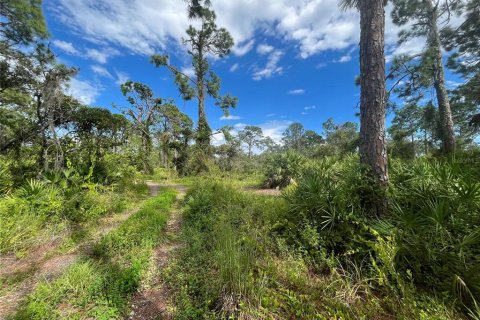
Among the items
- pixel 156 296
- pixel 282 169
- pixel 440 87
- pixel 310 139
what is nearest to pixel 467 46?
pixel 440 87

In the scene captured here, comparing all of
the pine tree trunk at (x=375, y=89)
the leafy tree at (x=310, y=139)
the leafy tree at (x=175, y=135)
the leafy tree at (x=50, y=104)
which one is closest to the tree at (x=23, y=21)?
the leafy tree at (x=50, y=104)

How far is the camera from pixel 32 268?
282cm

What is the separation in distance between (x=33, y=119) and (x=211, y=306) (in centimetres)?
746

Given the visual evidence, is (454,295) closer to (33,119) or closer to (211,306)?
(211,306)

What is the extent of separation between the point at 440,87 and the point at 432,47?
2.10m

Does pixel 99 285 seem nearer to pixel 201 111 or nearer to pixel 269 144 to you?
pixel 201 111

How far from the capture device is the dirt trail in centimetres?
224

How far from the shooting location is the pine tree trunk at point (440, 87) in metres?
9.23

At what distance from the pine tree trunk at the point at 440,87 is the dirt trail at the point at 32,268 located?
1329 centimetres

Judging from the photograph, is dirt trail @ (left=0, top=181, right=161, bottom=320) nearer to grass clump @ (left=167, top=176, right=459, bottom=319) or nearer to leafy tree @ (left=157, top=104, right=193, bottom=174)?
grass clump @ (left=167, top=176, right=459, bottom=319)

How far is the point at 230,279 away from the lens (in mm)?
2266

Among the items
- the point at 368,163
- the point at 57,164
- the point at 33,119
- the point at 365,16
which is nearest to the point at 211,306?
the point at 368,163

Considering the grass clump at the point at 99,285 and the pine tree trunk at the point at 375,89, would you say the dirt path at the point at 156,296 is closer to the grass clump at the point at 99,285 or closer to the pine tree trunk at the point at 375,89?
the grass clump at the point at 99,285

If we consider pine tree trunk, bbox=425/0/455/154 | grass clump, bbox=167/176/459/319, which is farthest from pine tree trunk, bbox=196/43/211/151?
pine tree trunk, bbox=425/0/455/154
